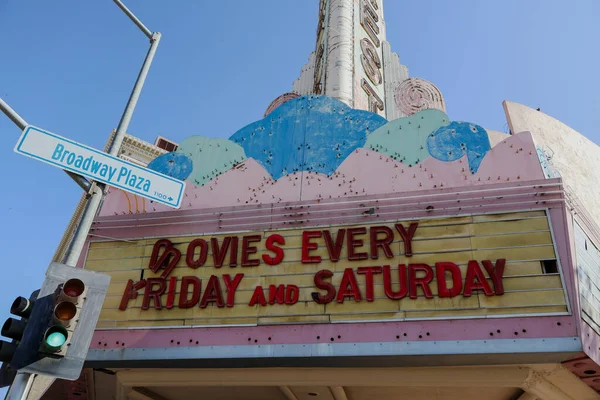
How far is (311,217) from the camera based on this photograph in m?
8.75

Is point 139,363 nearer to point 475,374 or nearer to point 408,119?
point 475,374

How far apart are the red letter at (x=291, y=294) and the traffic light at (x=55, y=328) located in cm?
335

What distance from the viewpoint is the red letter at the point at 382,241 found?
8.05 metres

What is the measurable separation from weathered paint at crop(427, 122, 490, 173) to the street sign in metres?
4.64

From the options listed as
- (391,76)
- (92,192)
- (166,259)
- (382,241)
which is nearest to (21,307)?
(92,192)

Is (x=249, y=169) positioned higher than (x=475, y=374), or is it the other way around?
(x=249, y=169)

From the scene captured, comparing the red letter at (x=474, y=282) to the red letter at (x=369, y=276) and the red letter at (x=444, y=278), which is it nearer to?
the red letter at (x=444, y=278)

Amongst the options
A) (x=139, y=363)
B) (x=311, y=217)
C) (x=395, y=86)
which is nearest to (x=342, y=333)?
(x=311, y=217)

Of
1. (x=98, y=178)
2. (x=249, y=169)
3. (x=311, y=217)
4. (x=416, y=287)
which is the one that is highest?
(x=249, y=169)

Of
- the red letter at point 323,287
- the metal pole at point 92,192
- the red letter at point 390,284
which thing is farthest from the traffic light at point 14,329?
the red letter at point 390,284

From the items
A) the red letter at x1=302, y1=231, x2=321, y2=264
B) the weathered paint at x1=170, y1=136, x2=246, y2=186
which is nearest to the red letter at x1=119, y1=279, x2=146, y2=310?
the weathered paint at x1=170, y1=136, x2=246, y2=186

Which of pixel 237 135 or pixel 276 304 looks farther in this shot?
pixel 237 135

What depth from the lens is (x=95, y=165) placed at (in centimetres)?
659

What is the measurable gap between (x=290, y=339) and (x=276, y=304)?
640mm
